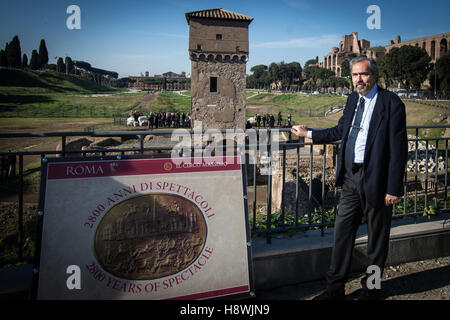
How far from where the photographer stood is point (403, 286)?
319cm

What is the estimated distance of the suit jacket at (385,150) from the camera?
2500 millimetres

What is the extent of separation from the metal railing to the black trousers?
1.69ft

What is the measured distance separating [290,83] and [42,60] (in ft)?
231

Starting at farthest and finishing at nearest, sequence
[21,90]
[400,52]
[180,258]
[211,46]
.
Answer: [21,90], [400,52], [211,46], [180,258]

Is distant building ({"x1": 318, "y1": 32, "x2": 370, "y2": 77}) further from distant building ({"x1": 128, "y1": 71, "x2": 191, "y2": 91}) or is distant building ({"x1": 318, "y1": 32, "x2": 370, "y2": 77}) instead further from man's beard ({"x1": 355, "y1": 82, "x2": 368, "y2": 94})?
man's beard ({"x1": 355, "y1": 82, "x2": 368, "y2": 94})

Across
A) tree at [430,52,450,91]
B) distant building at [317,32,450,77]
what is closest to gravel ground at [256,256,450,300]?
tree at [430,52,450,91]

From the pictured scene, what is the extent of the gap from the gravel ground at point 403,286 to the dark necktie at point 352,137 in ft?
4.08

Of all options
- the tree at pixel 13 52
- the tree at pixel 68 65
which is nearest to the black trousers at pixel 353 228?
the tree at pixel 13 52

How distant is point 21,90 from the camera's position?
65.9m

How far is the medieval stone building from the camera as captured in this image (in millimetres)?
25531

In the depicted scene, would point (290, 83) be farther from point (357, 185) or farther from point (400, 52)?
point (357, 185)

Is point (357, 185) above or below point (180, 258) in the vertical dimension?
above

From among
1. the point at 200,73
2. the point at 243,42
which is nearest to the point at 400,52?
the point at 243,42

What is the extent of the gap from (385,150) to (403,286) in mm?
1546
